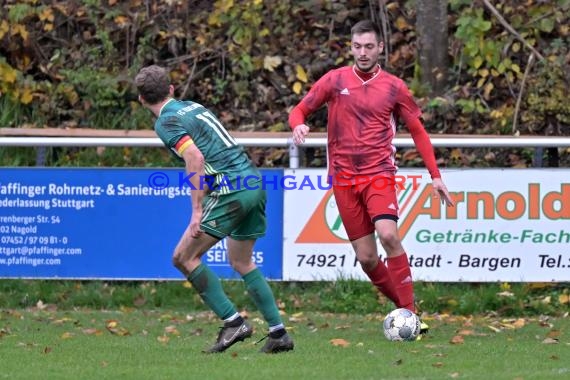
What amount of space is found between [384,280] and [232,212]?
182cm

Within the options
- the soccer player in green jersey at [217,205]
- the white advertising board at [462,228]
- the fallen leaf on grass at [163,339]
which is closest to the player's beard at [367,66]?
the soccer player in green jersey at [217,205]

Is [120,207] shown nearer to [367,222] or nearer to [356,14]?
[367,222]

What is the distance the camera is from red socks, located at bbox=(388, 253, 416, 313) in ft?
30.1

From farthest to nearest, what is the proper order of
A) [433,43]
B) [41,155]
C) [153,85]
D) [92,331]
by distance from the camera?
[433,43], [41,155], [92,331], [153,85]

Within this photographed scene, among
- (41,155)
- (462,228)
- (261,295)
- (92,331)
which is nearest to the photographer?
(261,295)

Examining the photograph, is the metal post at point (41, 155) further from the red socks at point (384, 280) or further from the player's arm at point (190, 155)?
the player's arm at point (190, 155)

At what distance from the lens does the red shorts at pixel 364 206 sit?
9094 millimetres

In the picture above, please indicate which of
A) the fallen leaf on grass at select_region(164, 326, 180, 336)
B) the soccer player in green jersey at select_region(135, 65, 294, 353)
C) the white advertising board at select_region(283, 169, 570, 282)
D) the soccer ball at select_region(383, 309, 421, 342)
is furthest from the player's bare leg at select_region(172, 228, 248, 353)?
the white advertising board at select_region(283, 169, 570, 282)

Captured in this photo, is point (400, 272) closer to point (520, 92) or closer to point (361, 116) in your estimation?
point (361, 116)

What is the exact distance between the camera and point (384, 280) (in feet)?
30.8

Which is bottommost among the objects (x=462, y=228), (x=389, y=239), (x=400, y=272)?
(x=462, y=228)

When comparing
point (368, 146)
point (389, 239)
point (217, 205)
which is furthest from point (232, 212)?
point (368, 146)

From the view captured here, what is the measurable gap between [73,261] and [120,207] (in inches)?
28.5

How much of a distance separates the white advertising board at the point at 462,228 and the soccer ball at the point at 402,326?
2.74 m
